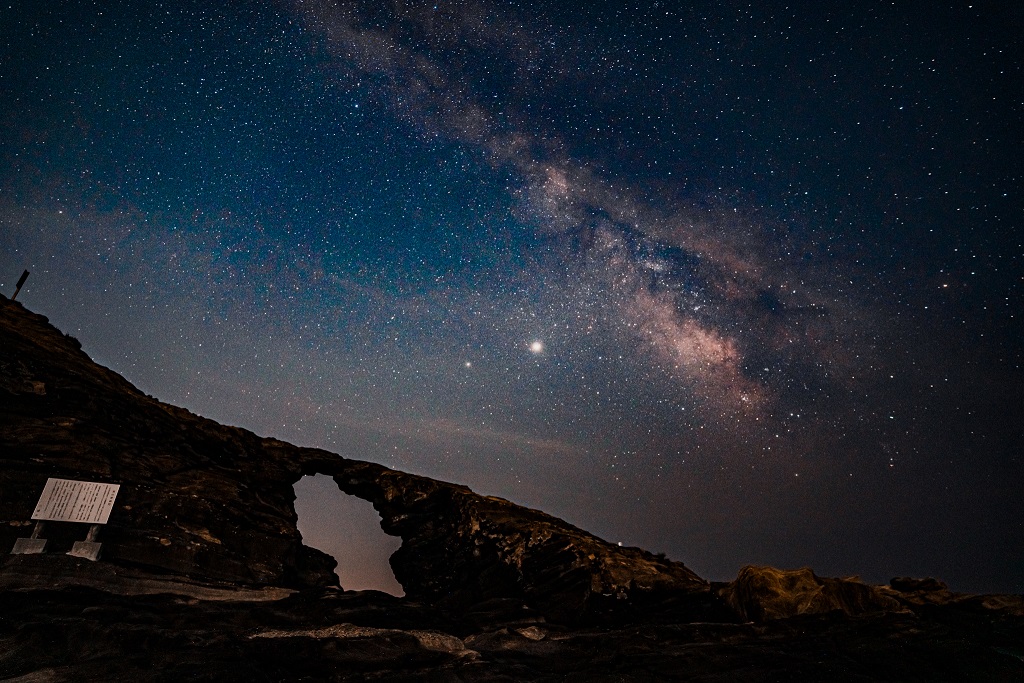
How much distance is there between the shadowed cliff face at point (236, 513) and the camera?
20719mm

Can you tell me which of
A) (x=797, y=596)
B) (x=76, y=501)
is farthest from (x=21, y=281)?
(x=797, y=596)

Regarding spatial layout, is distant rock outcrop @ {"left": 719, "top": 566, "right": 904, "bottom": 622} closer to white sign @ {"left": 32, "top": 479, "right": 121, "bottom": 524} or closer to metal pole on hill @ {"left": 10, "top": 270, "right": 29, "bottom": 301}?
white sign @ {"left": 32, "top": 479, "right": 121, "bottom": 524}

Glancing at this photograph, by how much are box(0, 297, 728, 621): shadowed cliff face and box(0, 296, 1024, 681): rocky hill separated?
94 mm

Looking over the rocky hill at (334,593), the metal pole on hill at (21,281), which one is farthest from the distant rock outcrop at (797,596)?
the metal pole on hill at (21,281)

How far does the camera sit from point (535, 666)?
14.9m

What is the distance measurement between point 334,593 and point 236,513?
22.5 ft

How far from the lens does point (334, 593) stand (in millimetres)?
21609

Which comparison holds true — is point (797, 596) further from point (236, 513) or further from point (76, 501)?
point (76, 501)

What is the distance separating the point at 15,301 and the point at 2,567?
19.6 m

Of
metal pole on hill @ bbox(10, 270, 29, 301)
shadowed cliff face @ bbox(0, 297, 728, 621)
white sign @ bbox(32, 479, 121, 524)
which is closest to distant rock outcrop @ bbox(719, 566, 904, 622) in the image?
shadowed cliff face @ bbox(0, 297, 728, 621)

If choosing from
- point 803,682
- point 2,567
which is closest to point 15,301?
point 2,567

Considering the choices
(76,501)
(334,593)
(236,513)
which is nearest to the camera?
(76,501)

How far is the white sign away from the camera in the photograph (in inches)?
726

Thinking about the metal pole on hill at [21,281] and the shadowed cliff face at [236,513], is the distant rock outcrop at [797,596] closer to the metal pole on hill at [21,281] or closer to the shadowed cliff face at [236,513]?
the shadowed cliff face at [236,513]
